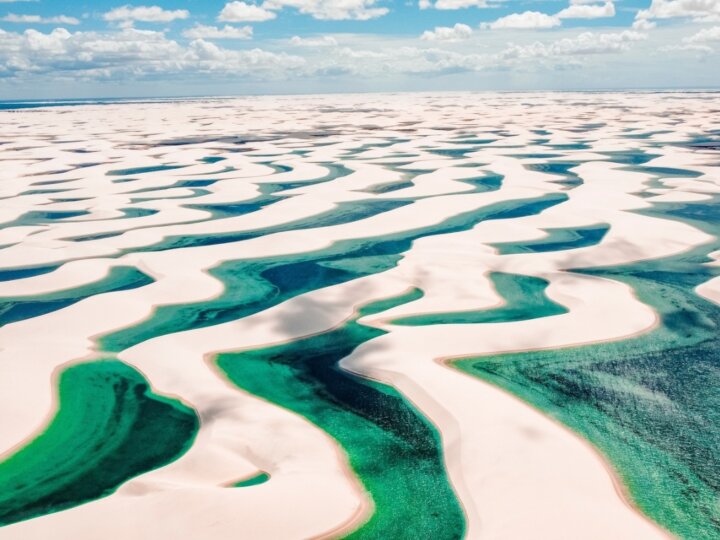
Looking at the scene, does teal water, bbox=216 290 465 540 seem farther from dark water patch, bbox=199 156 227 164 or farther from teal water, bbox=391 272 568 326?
dark water patch, bbox=199 156 227 164

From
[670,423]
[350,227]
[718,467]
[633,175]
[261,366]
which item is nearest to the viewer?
[718,467]

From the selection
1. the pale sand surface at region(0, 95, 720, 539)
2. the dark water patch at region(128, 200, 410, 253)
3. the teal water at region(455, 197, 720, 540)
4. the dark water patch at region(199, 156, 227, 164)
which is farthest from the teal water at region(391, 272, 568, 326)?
the dark water patch at region(199, 156, 227, 164)

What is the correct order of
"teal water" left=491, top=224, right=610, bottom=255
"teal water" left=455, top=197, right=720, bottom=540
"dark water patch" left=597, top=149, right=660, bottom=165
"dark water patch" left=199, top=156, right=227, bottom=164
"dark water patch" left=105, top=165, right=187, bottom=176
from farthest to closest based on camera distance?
"dark water patch" left=199, top=156, right=227, bottom=164 → "dark water patch" left=597, top=149, right=660, bottom=165 → "dark water patch" left=105, top=165, right=187, bottom=176 → "teal water" left=491, top=224, right=610, bottom=255 → "teal water" left=455, top=197, right=720, bottom=540

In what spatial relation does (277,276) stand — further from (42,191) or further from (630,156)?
(630,156)

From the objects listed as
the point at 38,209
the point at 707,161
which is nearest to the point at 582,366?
the point at 38,209

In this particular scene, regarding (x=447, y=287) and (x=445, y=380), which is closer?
(x=445, y=380)

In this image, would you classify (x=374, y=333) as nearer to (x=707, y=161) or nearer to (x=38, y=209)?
(x=38, y=209)
